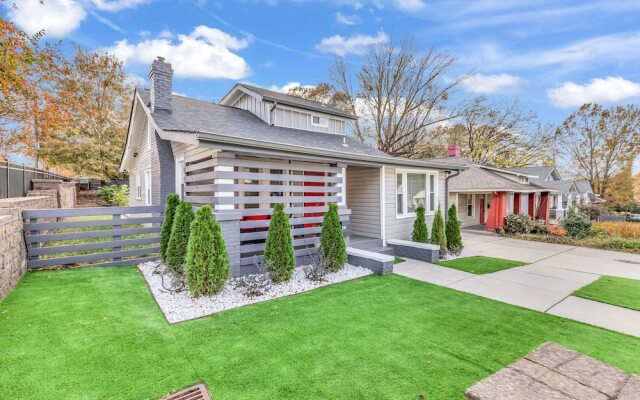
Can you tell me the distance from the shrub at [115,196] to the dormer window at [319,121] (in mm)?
13253

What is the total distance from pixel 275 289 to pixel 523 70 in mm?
19750

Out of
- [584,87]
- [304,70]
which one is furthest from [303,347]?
[584,87]

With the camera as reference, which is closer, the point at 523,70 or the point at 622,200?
the point at 523,70

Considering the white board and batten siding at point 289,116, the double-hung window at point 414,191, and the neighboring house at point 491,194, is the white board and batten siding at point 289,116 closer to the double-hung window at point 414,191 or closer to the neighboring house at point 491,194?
the double-hung window at point 414,191

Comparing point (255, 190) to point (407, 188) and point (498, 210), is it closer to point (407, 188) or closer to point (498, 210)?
point (407, 188)

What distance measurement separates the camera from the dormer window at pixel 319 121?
1115cm

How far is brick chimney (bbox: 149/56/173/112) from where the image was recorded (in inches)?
321

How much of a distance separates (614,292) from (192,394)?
7.36m

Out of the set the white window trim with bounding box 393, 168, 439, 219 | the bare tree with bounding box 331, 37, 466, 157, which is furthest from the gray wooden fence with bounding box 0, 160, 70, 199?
the bare tree with bounding box 331, 37, 466, 157

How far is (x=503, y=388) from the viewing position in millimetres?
1945

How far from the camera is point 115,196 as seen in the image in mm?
17328

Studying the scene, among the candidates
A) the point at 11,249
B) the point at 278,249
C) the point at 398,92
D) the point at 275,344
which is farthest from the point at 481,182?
the point at 11,249

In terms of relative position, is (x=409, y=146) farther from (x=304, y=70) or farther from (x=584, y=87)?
(x=584, y=87)

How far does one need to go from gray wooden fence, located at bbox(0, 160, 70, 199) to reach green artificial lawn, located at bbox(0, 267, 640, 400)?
21.0 ft
